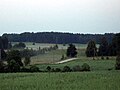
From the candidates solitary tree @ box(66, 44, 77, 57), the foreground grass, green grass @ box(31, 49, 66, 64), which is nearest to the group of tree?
solitary tree @ box(66, 44, 77, 57)

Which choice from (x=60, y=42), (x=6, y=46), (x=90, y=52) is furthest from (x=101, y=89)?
(x=60, y=42)

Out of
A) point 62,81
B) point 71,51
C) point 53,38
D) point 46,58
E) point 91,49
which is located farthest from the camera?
point 53,38

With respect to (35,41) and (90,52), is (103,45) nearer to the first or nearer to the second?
(90,52)

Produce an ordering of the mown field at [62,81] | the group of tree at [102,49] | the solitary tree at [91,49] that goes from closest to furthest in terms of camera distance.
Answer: the mown field at [62,81] → the group of tree at [102,49] → the solitary tree at [91,49]

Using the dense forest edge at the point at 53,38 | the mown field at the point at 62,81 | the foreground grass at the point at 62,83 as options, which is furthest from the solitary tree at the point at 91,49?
the foreground grass at the point at 62,83

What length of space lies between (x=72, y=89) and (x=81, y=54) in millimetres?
101365

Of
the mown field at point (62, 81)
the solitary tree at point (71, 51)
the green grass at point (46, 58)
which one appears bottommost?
the green grass at point (46, 58)

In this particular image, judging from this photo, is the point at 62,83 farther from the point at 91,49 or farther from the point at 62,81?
the point at 91,49

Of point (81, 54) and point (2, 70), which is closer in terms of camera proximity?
point (2, 70)

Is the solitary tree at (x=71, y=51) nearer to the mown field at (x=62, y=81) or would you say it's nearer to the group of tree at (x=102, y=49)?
the group of tree at (x=102, y=49)

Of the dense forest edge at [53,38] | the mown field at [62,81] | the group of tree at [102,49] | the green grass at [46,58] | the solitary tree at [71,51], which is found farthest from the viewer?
the dense forest edge at [53,38]

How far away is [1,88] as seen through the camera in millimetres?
24406

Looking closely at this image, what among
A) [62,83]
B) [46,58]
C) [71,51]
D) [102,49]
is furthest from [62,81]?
[102,49]

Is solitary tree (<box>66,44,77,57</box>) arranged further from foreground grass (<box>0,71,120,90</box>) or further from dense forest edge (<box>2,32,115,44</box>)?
foreground grass (<box>0,71,120,90</box>)
